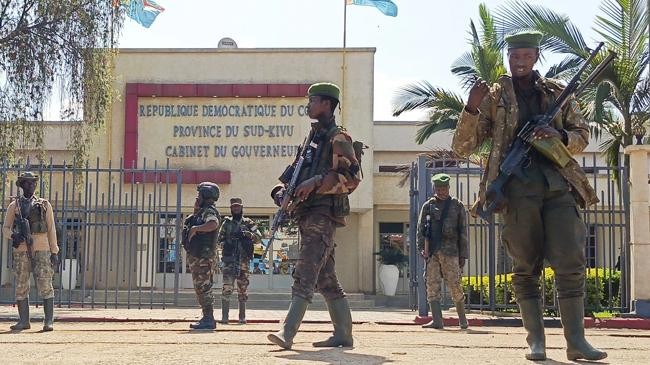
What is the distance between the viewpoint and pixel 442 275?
10.4 metres

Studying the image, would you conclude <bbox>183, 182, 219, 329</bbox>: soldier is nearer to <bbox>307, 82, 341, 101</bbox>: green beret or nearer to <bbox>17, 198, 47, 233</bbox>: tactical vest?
<bbox>17, 198, 47, 233</bbox>: tactical vest

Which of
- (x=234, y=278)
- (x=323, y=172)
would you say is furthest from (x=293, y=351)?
(x=234, y=278)

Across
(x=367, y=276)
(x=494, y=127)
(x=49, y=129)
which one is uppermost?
(x=49, y=129)

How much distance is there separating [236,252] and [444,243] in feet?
9.42

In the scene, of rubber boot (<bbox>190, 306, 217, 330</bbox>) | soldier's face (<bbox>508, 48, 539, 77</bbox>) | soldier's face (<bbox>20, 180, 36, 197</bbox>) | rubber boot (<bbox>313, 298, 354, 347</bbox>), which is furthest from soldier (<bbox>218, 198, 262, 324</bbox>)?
soldier's face (<bbox>508, 48, 539, 77</bbox>)

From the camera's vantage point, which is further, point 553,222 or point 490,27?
point 490,27

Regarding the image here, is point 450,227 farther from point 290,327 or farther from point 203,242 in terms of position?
point 290,327

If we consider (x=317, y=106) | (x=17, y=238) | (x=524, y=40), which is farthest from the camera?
(x=17, y=238)

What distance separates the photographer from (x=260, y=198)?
78.5 feet

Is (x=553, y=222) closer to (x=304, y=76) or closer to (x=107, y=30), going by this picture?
(x=107, y=30)

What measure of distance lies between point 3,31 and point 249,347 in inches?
477

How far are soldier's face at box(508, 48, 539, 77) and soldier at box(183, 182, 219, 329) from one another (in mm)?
5687

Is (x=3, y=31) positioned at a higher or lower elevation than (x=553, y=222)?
higher

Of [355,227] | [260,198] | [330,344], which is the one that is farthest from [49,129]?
[330,344]
